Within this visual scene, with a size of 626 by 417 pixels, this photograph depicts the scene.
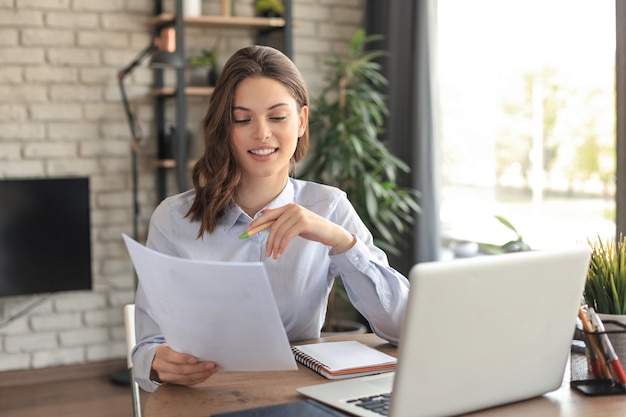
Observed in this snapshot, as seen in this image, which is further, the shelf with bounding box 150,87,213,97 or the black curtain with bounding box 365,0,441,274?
the black curtain with bounding box 365,0,441,274

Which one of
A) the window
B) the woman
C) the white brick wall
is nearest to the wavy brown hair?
the woman

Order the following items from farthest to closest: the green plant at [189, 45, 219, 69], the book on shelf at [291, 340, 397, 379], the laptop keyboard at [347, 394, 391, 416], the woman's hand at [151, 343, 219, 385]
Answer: the green plant at [189, 45, 219, 69], the book on shelf at [291, 340, 397, 379], the woman's hand at [151, 343, 219, 385], the laptop keyboard at [347, 394, 391, 416]

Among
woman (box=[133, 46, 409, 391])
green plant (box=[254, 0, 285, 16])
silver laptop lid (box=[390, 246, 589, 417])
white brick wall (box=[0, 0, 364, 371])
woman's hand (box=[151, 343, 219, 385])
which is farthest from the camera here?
green plant (box=[254, 0, 285, 16])

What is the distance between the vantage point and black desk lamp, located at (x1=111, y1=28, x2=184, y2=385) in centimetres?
368

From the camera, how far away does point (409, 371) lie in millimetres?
1148

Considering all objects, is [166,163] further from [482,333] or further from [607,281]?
[482,333]

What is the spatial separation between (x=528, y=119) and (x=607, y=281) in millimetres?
2323

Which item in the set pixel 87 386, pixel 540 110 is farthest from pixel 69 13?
pixel 540 110

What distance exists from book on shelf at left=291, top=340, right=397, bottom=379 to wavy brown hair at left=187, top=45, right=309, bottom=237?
0.38 metres

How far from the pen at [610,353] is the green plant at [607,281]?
0.06 m

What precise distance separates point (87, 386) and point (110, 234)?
0.73 meters

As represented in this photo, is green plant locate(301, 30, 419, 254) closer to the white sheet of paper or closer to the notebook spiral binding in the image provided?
the notebook spiral binding

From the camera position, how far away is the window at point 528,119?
132 inches

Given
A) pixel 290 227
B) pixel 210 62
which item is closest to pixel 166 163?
pixel 210 62
